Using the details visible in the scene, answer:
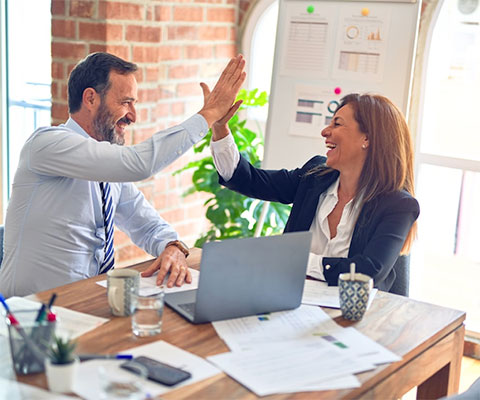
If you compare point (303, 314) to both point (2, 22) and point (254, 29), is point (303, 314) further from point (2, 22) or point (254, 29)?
point (2, 22)

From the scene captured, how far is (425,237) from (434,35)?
101cm

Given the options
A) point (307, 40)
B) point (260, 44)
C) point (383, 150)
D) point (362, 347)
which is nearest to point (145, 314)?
point (362, 347)

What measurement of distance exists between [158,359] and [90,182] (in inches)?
35.8

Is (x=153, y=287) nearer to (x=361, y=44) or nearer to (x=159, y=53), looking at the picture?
(x=361, y=44)

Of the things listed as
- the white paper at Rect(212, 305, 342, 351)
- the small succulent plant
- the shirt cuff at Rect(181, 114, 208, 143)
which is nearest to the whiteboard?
the shirt cuff at Rect(181, 114, 208, 143)

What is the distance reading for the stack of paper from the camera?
1410 mm

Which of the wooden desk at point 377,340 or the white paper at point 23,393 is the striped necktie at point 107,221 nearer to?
the wooden desk at point 377,340

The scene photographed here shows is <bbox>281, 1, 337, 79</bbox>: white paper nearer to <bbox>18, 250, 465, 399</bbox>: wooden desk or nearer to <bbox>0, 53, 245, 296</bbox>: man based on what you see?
<bbox>0, 53, 245, 296</bbox>: man

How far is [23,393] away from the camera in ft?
4.28

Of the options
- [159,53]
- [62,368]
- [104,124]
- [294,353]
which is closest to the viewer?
[62,368]

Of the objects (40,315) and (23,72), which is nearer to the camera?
(40,315)

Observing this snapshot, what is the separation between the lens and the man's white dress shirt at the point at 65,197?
2.10m

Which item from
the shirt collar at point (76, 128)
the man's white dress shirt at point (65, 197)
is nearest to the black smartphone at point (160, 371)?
the man's white dress shirt at point (65, 197)

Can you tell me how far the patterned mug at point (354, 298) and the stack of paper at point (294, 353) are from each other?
5 centimetres
